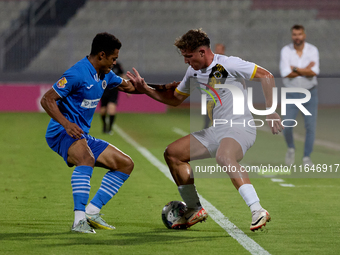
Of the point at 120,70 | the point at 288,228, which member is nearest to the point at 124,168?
the point at 288,228

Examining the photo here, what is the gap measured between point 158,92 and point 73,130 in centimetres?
120

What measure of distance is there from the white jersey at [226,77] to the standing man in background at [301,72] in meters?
4.02

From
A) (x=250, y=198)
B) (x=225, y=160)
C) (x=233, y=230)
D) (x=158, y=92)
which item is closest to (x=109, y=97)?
(x=158, y=92)

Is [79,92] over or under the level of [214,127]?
over

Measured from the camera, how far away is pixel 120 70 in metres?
14.6

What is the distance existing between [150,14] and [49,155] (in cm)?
1772

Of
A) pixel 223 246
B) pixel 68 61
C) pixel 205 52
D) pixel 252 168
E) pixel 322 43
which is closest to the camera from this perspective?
pixel 223 246

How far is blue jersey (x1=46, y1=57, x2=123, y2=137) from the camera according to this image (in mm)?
5332

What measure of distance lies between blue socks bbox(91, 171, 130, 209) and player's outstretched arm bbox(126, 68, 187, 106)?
0.91 meters

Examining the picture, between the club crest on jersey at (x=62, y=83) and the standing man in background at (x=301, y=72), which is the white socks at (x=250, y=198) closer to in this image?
the club crest on jersey at (x=62, y=83)

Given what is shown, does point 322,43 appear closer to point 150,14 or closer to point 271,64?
point 271,64

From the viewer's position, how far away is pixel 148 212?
252 inches

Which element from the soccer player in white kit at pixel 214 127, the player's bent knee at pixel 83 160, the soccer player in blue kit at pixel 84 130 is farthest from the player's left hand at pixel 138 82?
the player's bent knee at pixel 83 160

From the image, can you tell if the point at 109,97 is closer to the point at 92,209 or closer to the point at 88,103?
the point at 88,103
